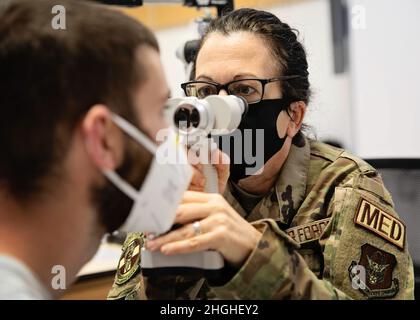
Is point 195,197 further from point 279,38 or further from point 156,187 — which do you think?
point 279,38

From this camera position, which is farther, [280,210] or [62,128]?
[280,210]

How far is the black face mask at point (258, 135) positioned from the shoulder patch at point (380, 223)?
28 cm

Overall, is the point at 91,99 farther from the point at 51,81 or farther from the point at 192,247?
the point at 192,247

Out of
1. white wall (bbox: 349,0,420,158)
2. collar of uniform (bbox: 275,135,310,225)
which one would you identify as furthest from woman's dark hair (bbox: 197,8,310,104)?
white wall (bbox: 349,0,420,158)

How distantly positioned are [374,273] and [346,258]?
7cm

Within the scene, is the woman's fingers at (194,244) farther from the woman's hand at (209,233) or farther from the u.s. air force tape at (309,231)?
the u.s. air force tape at (309,231)

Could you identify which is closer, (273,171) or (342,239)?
(342,239)

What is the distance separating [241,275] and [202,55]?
70 cm

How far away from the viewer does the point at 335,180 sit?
1324mm

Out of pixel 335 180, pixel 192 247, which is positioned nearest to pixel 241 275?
pixel 192 247

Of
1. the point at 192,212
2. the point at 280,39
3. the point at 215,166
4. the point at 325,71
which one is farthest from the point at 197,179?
the point at 325,71

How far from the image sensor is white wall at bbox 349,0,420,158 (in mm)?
3004

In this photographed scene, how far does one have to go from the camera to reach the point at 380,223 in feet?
4.01
